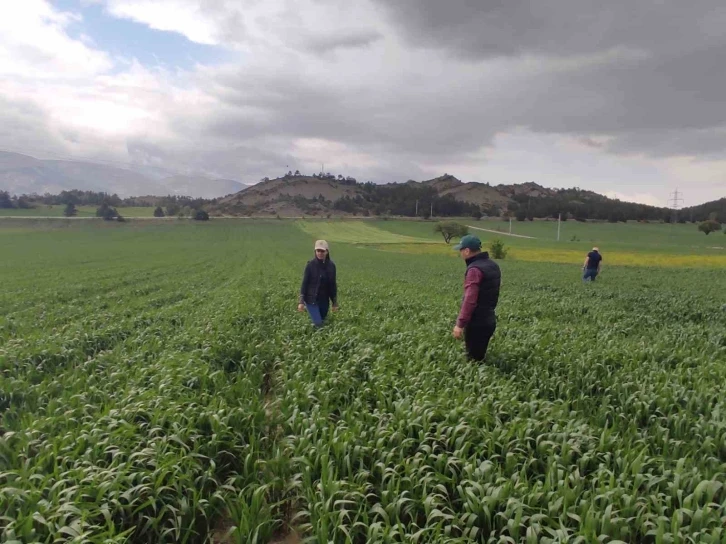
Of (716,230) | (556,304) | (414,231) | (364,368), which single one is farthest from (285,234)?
(716,230)

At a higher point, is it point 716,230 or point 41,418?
point 716,230

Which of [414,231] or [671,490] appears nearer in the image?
[671,490]

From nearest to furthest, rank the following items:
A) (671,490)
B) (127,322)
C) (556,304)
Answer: (671,490)
(127,322)
(556,304)

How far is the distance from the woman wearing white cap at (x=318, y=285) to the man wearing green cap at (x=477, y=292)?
12.1ft

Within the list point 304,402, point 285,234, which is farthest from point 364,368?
point 285,234

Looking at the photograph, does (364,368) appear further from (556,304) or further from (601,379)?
(556,304)

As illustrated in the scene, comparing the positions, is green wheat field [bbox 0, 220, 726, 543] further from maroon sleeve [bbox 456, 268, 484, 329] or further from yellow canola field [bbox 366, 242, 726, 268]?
yellow canola field [bbox 366, 242, 726, 268]

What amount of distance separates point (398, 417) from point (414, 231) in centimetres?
10918

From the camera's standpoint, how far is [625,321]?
1177cm

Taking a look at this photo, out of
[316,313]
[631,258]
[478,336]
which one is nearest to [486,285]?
[478,336]

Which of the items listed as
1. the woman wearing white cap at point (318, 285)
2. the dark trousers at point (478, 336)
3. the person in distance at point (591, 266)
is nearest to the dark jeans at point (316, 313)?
the woman wearing white cap at point (318, 285)

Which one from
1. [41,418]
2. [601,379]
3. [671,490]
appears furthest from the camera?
[601,379]

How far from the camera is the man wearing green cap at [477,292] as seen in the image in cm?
663

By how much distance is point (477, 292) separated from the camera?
6.64 meters
